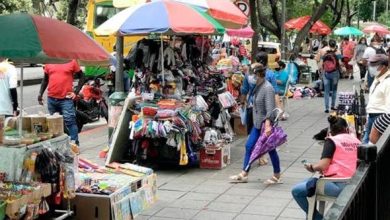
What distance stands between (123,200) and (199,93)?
13.8 ft

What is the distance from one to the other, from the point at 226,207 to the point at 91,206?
1.93m

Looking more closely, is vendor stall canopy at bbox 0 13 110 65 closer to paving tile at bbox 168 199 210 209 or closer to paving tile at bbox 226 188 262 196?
paving tile at bbox 168 199 210 209

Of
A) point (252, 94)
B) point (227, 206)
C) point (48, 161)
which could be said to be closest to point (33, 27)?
point (48, 161)

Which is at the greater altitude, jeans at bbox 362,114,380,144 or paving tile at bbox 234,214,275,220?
jeans at bbox 362,114,380,144

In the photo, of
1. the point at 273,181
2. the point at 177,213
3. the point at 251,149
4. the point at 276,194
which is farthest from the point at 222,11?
the point at 177,213

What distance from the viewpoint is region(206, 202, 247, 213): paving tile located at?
6.79 m

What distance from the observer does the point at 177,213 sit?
263 inches

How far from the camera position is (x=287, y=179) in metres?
8.26

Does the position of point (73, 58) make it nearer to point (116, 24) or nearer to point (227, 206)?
point (227, 206)

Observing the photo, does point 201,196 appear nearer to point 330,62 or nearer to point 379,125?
point 379,125

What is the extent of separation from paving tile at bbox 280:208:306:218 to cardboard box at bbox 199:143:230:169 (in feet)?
7.65

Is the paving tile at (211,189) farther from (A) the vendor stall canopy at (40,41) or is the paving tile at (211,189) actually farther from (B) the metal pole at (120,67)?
(A) the vendor stall canopy at (40,41)

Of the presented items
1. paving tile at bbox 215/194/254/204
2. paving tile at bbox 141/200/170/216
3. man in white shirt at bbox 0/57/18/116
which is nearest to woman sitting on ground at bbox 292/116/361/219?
paving tile at bbox 215/194/254/204

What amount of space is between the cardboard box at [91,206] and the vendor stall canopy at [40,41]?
1.20 meters
